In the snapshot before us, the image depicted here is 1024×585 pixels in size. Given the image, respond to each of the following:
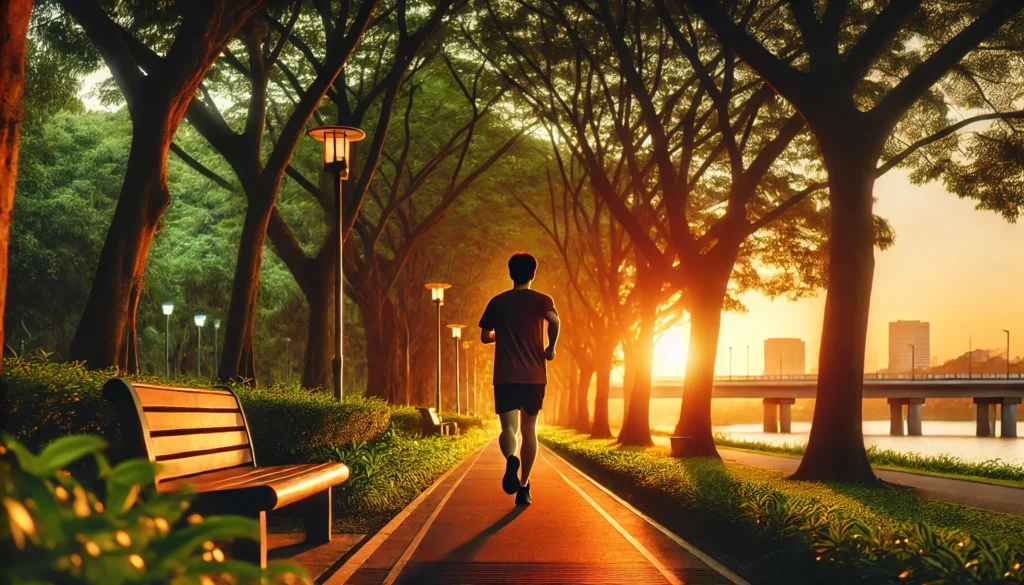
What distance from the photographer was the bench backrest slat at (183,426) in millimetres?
5422

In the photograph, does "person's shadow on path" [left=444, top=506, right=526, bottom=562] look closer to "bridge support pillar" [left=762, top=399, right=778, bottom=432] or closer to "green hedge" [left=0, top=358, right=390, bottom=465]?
"green hedge" [left=0, top=358, right=390, bottom=465]

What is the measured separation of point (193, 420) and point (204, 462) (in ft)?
0.97

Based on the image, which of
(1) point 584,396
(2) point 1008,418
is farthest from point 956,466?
(2) point 1008,418

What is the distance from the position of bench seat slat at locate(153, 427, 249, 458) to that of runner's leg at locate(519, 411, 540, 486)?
2.35 meters

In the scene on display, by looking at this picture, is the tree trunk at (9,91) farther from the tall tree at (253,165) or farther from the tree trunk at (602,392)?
the tree trunk at (602,392)

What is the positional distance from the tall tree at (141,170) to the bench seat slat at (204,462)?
5012 millimetres

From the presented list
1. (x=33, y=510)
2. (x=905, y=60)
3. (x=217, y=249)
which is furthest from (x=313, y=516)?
(x=217, y=249)

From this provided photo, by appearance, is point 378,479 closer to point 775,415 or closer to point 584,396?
point 584,396

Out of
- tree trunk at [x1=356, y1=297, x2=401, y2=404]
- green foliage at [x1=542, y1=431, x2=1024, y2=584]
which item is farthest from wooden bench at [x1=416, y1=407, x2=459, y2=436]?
green foliage at [x1=542, y1=431, x2=1024, y2=584]

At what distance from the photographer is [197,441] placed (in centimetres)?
662

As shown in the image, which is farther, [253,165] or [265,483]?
[253,165]

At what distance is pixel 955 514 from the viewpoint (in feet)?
30.9

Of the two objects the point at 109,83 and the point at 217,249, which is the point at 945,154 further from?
the point at 217,249

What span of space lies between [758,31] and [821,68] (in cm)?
675
